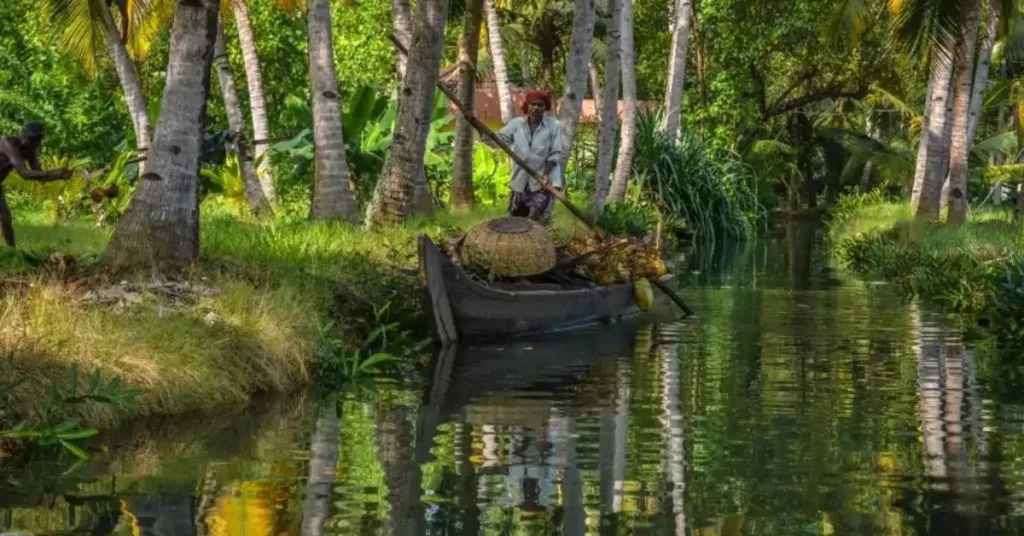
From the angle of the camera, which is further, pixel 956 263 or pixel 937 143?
pixel 937 143

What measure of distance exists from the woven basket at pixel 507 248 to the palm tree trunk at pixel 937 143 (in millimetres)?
13242

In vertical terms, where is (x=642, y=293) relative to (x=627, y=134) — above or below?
below

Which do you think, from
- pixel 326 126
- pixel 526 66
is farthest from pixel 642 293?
pixel 526 66

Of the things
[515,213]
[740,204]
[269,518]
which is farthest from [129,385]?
[740,204]

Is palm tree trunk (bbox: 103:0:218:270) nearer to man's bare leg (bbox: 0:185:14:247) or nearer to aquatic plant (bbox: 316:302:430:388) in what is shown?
aquatic plant (bbox: 316:302:430:388)

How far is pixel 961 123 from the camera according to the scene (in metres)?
30.9

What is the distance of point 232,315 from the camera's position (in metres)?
13.8

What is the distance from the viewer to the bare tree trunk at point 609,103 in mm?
29297

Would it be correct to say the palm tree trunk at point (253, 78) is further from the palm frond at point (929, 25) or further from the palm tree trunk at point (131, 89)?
the palm frond at point (929, 25)

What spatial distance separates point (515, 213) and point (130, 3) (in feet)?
29.2

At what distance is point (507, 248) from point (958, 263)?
7.93m

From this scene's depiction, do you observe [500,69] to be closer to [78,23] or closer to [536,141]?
[78,23]

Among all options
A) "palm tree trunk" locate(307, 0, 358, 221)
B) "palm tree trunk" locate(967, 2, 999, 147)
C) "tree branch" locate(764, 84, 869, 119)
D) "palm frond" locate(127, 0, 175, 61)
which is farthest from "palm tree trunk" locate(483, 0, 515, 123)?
"tree branch" locate(764, 84, 869, 119)

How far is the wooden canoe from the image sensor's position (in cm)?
1688
